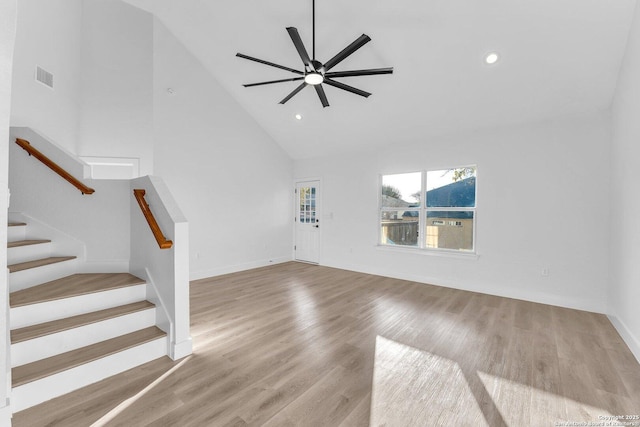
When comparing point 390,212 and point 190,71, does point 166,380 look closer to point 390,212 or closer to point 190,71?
point 390,212

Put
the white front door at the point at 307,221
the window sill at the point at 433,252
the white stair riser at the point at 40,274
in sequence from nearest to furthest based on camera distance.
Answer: the white stair riser at the point at 40,274 → the window sill at the point at 433,252 → the white front door at the point at 307,221

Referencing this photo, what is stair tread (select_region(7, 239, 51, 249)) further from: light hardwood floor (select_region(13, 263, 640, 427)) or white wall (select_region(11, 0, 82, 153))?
light hardwood floor (select_region(13, 263, 640, 427))

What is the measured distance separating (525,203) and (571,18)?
7.78 feet

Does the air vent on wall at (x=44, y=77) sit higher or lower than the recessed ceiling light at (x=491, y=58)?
lower

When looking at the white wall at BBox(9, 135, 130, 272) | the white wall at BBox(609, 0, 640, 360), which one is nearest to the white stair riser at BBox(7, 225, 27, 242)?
the white wall at BBox(9, 135, 130, 272)

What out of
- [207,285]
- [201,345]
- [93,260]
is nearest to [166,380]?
[201,345]

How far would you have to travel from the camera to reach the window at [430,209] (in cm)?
473

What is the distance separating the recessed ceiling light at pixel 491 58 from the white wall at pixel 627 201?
1137 mm

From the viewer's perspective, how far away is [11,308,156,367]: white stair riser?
1845mm

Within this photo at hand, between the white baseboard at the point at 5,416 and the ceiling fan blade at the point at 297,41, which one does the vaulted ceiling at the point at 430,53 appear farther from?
the white baseboard at the point at 5,416

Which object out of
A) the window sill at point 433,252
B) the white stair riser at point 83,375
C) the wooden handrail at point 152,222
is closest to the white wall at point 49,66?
the wooden handrail at point 152,222

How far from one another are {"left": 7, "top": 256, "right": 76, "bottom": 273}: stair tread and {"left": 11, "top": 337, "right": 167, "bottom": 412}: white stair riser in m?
1.00

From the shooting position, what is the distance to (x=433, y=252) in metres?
5.03

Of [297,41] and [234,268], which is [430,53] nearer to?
[297,41]
